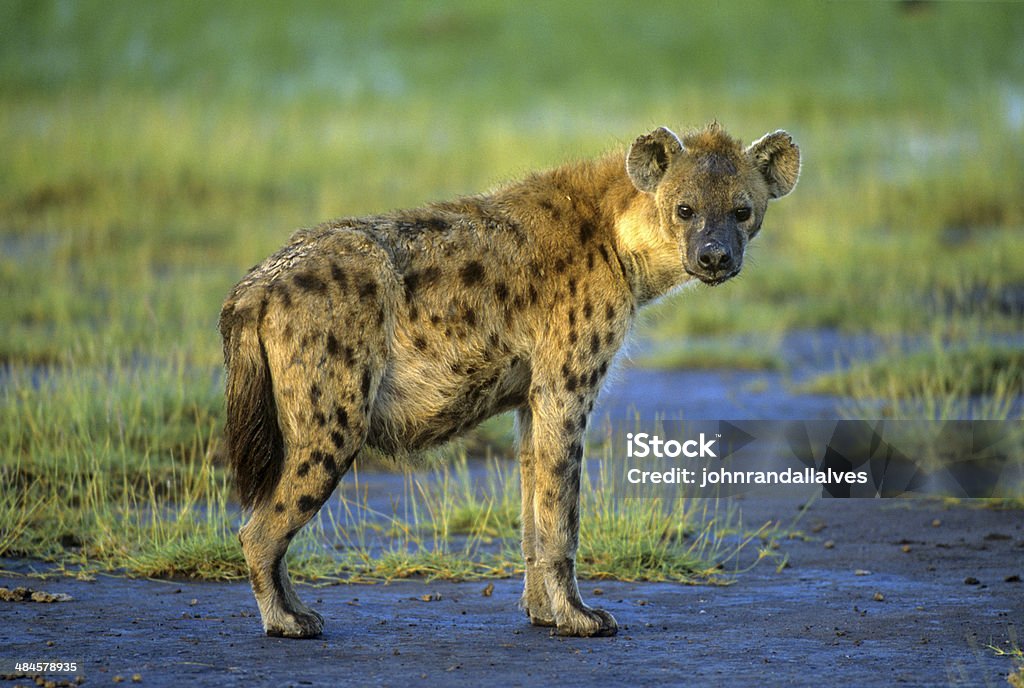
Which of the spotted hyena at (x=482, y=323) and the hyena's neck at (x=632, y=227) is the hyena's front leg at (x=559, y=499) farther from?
the hyena's neck at (x=632, y=227)

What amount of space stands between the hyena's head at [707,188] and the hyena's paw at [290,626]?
1.84 meters

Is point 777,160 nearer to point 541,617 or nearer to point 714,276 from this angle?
point 714,276

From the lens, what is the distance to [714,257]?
6.11 m

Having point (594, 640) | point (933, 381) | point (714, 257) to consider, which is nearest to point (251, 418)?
point (594, 640)

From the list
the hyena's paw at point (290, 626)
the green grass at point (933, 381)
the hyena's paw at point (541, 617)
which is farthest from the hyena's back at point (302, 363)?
the green grass at point (933, 381)

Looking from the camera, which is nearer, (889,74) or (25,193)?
(25,193)

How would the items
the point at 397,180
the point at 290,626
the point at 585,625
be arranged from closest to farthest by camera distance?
the point at 290,626, the point at 585,625, the point at 397,180

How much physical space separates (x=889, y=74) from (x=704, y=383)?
1092 cm

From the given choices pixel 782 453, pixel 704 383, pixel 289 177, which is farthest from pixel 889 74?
pixel 782 453

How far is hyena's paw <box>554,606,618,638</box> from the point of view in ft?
19.7

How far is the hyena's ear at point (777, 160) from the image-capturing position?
6523 millimetres

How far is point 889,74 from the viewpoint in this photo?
827 inches

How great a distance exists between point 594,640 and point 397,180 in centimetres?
1155

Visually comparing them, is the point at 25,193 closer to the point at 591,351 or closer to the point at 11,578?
the point at 11,578
